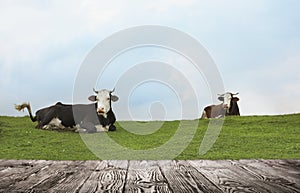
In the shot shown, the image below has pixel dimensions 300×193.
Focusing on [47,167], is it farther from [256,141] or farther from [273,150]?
[256,141]

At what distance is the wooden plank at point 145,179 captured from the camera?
2.43m

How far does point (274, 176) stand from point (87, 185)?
130 cm

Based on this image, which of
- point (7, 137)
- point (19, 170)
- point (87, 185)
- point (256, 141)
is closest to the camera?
point (87, 185)

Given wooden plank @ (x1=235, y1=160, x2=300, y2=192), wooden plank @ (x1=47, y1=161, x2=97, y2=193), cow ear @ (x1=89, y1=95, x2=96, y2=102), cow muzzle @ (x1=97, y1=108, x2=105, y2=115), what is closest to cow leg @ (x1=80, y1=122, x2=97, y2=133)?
cow muzzle @ (x1=97, y1=108, x2=105, y2=115)

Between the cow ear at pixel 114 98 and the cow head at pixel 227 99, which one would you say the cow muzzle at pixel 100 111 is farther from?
the cow head at pixel 227 99

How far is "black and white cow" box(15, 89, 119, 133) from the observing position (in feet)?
35.3

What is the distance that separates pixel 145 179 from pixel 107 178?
266 millimetres

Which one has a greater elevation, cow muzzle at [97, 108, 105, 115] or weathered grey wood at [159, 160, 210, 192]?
cow muzzle at [97, 108, 105, 115]

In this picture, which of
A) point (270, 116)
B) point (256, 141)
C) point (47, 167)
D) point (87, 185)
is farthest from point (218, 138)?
point (87, 185)

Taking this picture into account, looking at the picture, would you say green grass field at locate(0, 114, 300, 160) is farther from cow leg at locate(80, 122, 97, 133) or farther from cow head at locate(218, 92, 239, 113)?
cow head at locate(218, 92, 239, 113)

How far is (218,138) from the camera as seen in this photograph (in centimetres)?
865

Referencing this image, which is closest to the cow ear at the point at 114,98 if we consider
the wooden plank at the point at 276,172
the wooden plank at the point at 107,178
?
the wooden plank at the point at 107,178

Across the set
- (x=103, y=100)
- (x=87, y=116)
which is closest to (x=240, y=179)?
(x=103, y=100)

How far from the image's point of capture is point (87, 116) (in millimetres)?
10977
